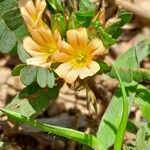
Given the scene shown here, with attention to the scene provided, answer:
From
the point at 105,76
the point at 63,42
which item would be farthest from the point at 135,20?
the point at 63,42

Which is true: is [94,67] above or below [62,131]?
above

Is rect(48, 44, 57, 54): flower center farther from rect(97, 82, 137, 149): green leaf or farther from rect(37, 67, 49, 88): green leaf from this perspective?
rect(97, 82, 137, 149): green leaf

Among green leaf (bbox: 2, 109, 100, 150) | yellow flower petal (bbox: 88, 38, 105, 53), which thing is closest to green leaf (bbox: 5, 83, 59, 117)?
green leaf (bbox: 2, 109, 100, 150)

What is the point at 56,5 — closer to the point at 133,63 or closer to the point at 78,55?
the point at 78,55

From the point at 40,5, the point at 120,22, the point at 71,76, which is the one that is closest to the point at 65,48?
the point at 71,76

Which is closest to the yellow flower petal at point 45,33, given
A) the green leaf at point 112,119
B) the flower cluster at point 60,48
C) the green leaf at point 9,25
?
the flower cluster at point 60,48

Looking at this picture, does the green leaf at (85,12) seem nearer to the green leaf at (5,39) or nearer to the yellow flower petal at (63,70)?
the yellow flower petal at (63,70)

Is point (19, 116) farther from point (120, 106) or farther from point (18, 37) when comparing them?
point (120, 106)
